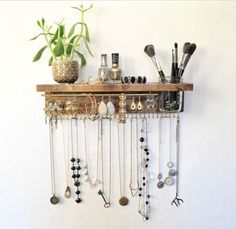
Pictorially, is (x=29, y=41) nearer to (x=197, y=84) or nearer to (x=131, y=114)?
(x=131, y=114)

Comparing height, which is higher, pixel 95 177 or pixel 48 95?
pixel 48 95

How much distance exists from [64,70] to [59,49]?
0.30 ft

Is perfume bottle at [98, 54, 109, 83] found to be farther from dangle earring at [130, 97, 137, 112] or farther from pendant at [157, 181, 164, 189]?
pendant at [157, 181, 164, 189]

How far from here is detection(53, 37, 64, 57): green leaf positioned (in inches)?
40.6

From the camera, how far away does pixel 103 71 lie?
1.09 meters

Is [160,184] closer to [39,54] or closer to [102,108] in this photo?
[102,108]

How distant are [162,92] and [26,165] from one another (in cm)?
71

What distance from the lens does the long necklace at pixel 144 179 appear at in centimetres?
120

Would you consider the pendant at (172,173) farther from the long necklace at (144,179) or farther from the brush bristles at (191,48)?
the brush bristles at (191,48)

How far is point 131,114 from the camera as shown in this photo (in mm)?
1180

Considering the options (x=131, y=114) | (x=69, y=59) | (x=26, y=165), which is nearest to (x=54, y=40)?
(x=69, y=59)

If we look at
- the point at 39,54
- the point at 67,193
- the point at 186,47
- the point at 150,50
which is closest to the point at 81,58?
the point at 39,54

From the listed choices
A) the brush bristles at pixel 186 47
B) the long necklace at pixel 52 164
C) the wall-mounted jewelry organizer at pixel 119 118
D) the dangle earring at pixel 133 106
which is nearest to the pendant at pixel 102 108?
the wall-mounted jewelry organizer at pixel 119 118

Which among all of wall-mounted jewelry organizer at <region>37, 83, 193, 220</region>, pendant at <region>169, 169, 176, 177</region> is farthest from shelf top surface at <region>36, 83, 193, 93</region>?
pendant at <region>169, 169, 176, 177</region>
